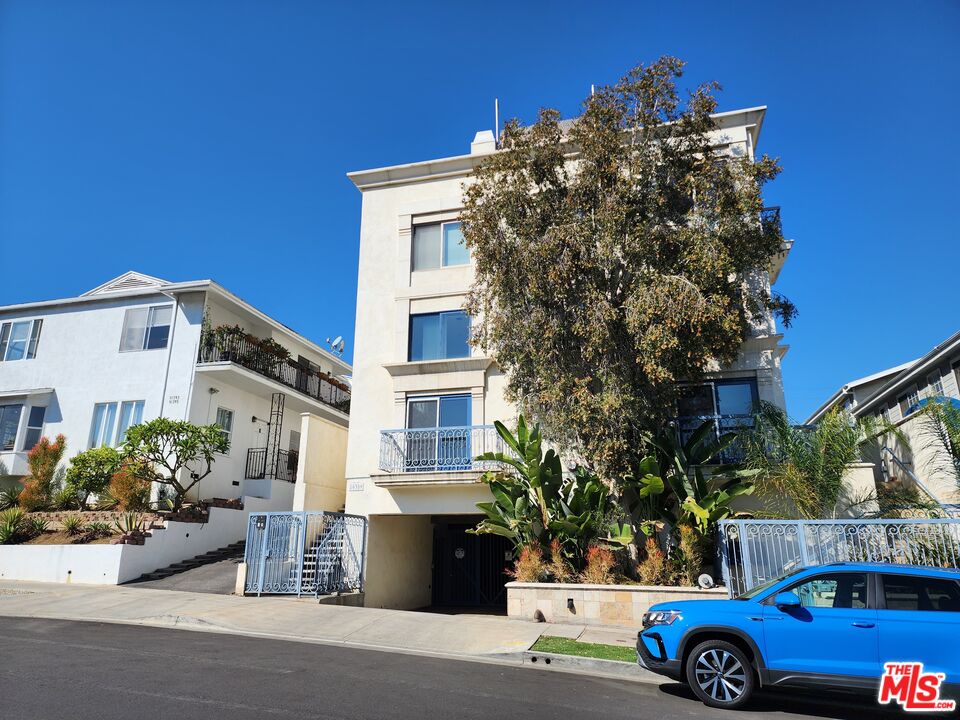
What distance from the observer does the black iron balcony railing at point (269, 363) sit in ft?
74.8

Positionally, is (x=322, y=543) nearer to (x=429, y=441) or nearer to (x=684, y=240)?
(x=429, y=441)

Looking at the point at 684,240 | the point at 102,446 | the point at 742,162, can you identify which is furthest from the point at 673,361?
the point at 102,446

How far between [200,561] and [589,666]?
43.2 ft

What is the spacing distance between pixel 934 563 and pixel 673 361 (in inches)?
219

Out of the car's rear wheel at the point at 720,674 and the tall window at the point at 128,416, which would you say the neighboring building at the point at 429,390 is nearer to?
the tall window at the point at 128,416

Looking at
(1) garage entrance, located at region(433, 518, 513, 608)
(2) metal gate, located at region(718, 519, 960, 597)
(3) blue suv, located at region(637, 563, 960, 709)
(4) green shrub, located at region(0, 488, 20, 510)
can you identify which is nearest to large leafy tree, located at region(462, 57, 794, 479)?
(2) metal gate, located at region(718, 519, 960, 597)

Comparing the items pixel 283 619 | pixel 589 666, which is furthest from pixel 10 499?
pixel 589 666

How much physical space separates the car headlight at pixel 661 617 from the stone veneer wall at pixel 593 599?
5.20m

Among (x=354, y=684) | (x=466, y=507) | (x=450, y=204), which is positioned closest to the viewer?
(x=354, y=684)

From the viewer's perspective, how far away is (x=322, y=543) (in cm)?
1523

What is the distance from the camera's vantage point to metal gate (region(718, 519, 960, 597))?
11.2m

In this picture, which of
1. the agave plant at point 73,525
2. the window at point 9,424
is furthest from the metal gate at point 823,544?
the window at point 9,424

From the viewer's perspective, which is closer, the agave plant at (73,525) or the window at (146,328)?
the agave plant at (73,525)

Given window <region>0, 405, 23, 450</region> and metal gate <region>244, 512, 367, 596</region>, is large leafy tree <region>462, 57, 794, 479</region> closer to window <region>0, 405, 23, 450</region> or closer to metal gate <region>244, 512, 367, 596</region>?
metal gate <region>244, 512, 367, 596</region>
